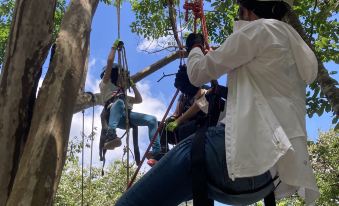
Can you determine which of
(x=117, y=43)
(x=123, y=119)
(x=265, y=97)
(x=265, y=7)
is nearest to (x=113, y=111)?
(x=123, y=119)

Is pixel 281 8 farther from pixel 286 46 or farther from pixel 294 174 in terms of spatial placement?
pixel 294 174

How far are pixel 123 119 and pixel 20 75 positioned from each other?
2323mm

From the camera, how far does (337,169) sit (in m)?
10.3

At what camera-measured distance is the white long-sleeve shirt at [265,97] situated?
1.47m

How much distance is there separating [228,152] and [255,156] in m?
0.09

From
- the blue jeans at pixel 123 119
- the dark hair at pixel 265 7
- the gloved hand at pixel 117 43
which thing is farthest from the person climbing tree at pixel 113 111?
the dark hair at pixel 265 7

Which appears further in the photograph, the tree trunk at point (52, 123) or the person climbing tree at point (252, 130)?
the tree trunk at point (52, 123)

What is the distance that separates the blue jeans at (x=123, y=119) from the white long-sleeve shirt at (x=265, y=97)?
2569 mm

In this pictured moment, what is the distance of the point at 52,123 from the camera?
1998 millimetres

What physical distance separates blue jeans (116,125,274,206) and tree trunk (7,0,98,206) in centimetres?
41

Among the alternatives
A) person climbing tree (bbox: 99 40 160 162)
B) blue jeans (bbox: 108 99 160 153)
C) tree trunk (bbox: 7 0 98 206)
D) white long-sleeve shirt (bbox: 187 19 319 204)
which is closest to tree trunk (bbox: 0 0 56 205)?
tree trunk (bbox: 7 0 98 206)

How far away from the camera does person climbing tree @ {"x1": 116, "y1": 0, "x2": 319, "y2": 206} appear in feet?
4.85

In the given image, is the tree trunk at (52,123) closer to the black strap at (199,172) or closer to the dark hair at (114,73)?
the black strap at (199,172)

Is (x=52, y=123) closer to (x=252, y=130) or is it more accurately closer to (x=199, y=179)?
(x=199, y=179)
